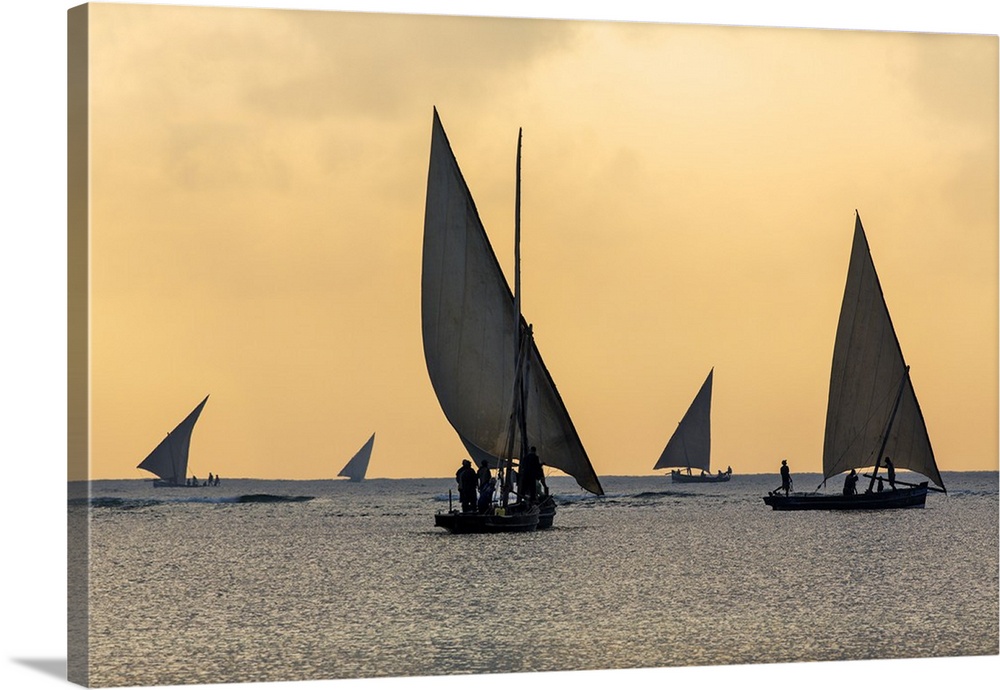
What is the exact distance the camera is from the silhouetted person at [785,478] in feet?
40.5

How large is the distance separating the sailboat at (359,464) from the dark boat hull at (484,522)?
3.94ft

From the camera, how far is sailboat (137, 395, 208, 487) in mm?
10828

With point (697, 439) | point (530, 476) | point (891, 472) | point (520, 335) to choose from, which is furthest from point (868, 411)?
point (520, 335)

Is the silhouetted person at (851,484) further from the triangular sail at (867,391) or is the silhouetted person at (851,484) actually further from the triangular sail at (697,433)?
the triangular sail at (697,433)

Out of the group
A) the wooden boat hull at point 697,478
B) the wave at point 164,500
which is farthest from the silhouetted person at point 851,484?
the wave at point 164,500

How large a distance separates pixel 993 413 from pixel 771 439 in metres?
1.39

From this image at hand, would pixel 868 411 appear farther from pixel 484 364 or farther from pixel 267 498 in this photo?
pixel 267 498

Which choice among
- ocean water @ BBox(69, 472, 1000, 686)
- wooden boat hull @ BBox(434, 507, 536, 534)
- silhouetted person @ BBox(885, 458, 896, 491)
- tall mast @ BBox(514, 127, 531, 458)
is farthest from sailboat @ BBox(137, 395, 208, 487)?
silhouetted person @ BBox(885, 458, 896, 491)

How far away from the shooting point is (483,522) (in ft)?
44.1

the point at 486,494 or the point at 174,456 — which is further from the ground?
the point at 174,456

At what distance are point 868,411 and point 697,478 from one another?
130 centimetres

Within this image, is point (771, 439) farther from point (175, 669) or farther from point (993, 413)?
point (175, 669)

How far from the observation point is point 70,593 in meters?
10.8

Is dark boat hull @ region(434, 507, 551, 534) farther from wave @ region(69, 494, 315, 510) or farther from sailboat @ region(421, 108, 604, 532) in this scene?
wave @ region(69, 494, 315, 510)
